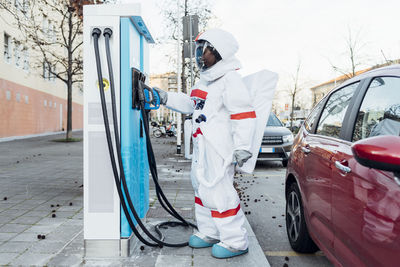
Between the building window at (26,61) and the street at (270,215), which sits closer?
the street at (270,215)

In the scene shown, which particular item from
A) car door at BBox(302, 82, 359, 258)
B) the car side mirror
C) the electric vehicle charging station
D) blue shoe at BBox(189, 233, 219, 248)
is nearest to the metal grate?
car door at BBox(302, 82, 359, 258)

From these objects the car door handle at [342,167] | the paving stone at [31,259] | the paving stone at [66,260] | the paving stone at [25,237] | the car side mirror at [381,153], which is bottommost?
the paving stone at [25,237]

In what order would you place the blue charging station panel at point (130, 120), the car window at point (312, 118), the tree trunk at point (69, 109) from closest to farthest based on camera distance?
1. the blue charging station panel at point (130, 120)
2. the car window at point (312, 118)
3. the tree trunk at point (69, 109)

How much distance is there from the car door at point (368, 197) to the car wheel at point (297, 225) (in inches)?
38.5

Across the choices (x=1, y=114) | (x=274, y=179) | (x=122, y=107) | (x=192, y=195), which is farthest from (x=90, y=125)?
(x=1, y=114)

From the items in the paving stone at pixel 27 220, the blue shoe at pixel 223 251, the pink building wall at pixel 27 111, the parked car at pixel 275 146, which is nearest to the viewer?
the blue shoe at pixel 223 251

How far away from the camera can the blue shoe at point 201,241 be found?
11.0ft

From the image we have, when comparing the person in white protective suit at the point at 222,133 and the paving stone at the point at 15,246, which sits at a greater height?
the person in white protective suit at the point at 222,133

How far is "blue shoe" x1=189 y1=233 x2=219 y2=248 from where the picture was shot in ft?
11.0

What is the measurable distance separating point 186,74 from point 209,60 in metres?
16.5

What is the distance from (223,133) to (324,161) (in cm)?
87

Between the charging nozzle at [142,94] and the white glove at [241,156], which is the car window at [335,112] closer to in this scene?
the white glove at [241,156]

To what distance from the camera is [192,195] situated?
6.03 meters

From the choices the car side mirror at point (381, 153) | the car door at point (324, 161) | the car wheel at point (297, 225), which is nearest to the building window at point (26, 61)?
the car wheel at point (297, 225)
